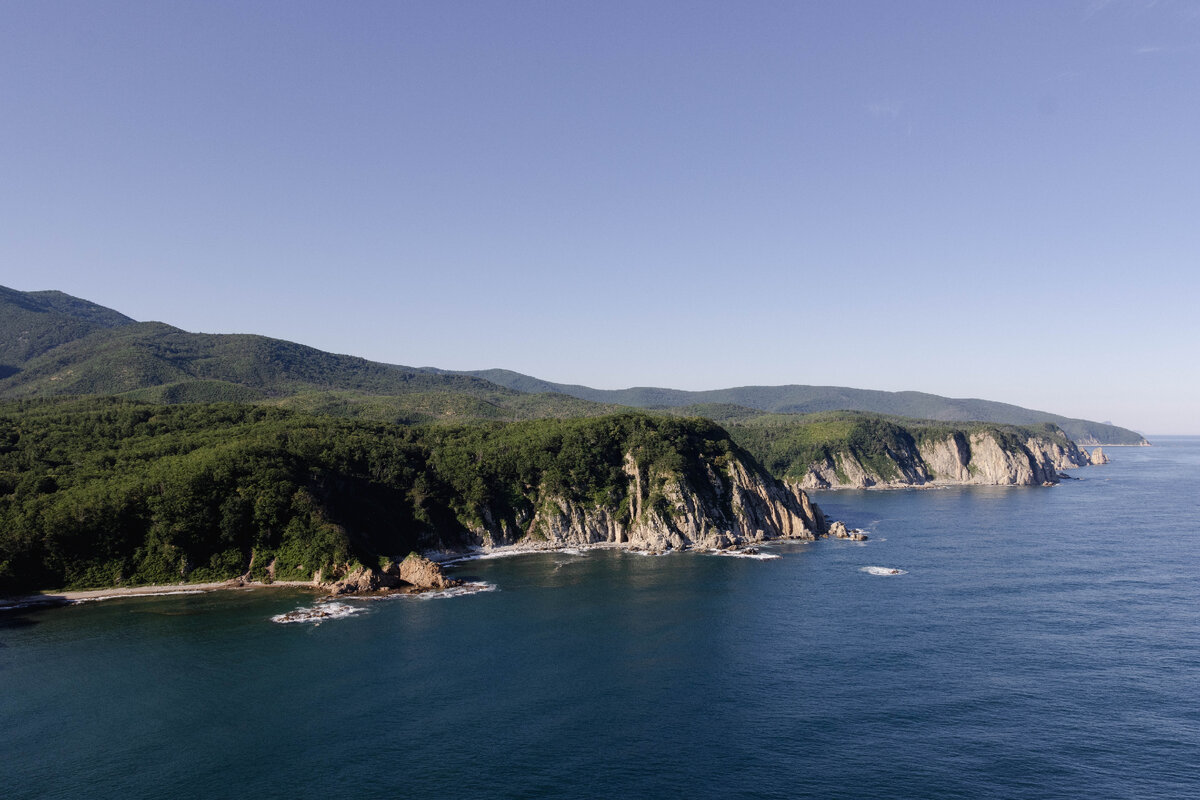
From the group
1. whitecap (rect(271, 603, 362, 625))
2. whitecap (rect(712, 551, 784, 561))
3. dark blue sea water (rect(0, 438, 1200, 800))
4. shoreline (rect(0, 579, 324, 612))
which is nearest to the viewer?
dark blue sea water (rect(0, 438, 1200, 800))

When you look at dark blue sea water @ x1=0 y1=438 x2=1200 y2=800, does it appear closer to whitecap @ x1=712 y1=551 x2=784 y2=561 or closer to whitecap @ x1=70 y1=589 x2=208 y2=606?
Answer: whitecap @ x1=70 y1=589 x2=208 y2=606

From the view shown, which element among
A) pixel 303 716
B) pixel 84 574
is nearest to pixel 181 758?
pixel 303 716

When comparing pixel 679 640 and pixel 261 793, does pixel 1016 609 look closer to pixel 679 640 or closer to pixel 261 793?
pixel 679 640

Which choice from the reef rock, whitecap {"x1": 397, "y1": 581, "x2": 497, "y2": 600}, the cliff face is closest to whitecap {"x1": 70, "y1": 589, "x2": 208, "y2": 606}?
the reef rock

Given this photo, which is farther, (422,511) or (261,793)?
(422,511)

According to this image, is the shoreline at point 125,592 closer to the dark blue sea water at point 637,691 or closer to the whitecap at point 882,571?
the dark blue sea water at point 637,691

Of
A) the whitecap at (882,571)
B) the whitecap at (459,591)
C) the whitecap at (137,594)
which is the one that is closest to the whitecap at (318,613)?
the whitecap at (459,591)
